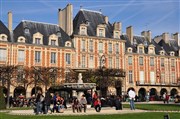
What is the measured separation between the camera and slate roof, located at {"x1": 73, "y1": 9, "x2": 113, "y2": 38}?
49319mm

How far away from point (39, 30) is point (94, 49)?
8.19 m

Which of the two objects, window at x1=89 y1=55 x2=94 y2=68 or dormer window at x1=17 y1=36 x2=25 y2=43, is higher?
dormer window at x1=17 y1=36 x2=25 y2=43

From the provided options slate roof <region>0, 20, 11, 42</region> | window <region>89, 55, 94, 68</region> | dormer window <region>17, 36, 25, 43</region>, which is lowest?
window <region>89, 55, 94, 68</region>

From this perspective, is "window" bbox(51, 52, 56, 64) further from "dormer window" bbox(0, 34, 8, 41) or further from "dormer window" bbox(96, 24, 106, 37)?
"dormer window" bbox(96, 24, 106, 37)

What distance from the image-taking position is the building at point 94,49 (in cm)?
4381

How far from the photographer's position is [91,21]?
50.9 metres

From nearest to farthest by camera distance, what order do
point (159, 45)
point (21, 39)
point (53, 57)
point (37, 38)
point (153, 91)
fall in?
point (21, 39) → point (37, 38) → point (53, 57) → point (153, 91) → point (159, 45)

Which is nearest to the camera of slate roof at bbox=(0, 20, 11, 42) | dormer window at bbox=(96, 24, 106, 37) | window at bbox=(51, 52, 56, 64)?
slate roof at bbox=(0, 20, 11, 42)

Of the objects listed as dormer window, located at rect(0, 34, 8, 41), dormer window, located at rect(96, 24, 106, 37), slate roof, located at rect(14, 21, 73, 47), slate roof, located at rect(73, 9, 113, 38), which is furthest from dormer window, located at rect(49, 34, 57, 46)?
dormer window, located at rect(96, 24, 106, 37)

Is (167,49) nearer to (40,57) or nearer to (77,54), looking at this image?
(77,54)

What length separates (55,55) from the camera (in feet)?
150

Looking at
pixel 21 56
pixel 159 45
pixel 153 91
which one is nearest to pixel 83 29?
pixel 21 56

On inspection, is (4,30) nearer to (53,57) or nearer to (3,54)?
(3,54)

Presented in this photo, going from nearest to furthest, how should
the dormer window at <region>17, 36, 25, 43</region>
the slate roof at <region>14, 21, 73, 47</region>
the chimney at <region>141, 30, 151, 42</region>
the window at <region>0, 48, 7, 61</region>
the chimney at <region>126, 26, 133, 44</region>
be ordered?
the window at <region>0, 48, 7, 61</region> → the dormer window at <region>17, 36, 25, 43</region> → the slate roof at <region>14, 21, 73, 47</region> → the chimney at <region>126, 26, 133, 44</region> → the chimney at <region>141, 30, 151, 42</region>
